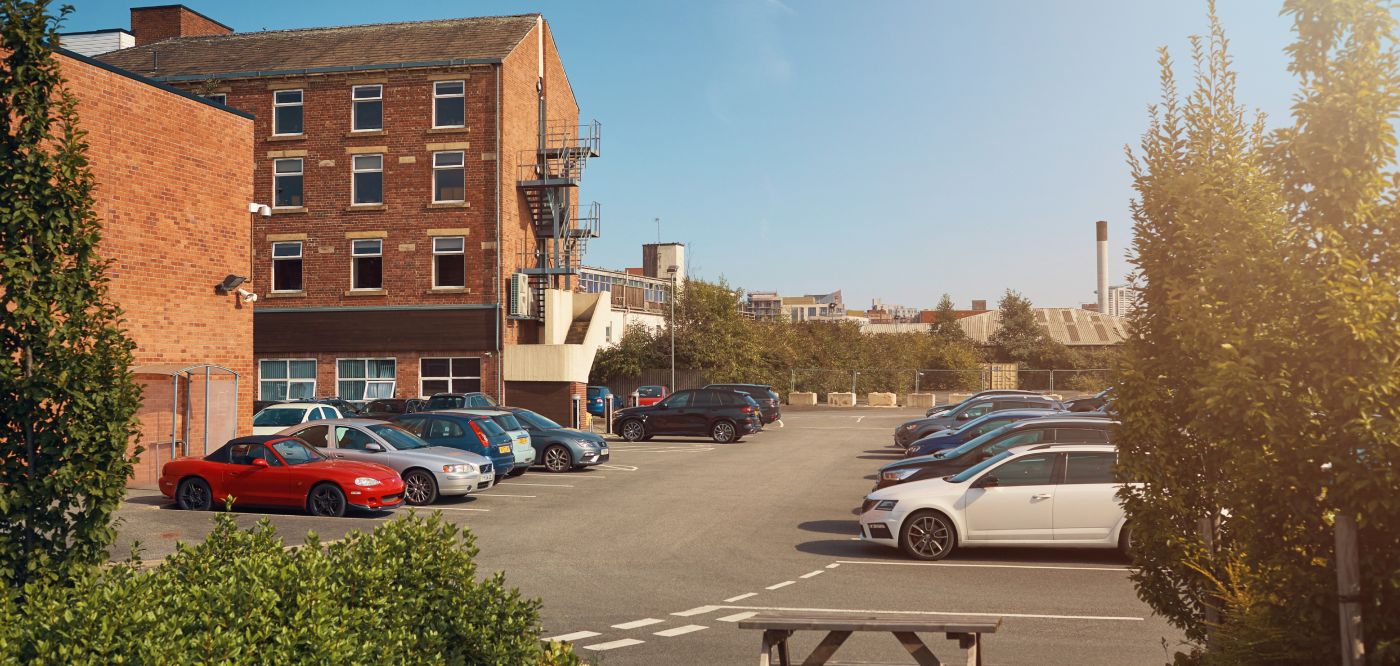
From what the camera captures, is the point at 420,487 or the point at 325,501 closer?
the point at 325,501

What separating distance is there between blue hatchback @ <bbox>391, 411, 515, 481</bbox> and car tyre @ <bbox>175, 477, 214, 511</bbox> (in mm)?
4298

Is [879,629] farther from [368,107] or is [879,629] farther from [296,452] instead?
[368,107]

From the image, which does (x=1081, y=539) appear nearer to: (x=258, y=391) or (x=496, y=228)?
(x=496, y=228)

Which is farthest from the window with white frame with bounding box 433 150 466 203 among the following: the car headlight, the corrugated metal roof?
the corrugated metal roof

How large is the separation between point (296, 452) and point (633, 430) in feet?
53.2

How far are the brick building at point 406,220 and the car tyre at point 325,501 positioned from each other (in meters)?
18.1

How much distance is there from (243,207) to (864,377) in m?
42.7

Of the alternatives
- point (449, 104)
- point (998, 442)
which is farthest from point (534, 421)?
point (449, 104)

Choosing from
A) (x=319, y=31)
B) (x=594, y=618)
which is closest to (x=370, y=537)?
(x=594, y=618)

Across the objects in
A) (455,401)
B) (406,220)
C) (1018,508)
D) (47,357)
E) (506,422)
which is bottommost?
(1018,508)

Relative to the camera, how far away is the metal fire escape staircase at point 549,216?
35062 mm

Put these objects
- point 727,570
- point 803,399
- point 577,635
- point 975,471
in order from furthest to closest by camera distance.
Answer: point 803,399 → point 975,471 → point 727,570 → point 577,635

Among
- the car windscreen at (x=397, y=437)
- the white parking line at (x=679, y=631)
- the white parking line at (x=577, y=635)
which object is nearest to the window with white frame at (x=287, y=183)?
the car windscreen at (x=397, y=437)

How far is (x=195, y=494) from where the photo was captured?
52.4 feet
